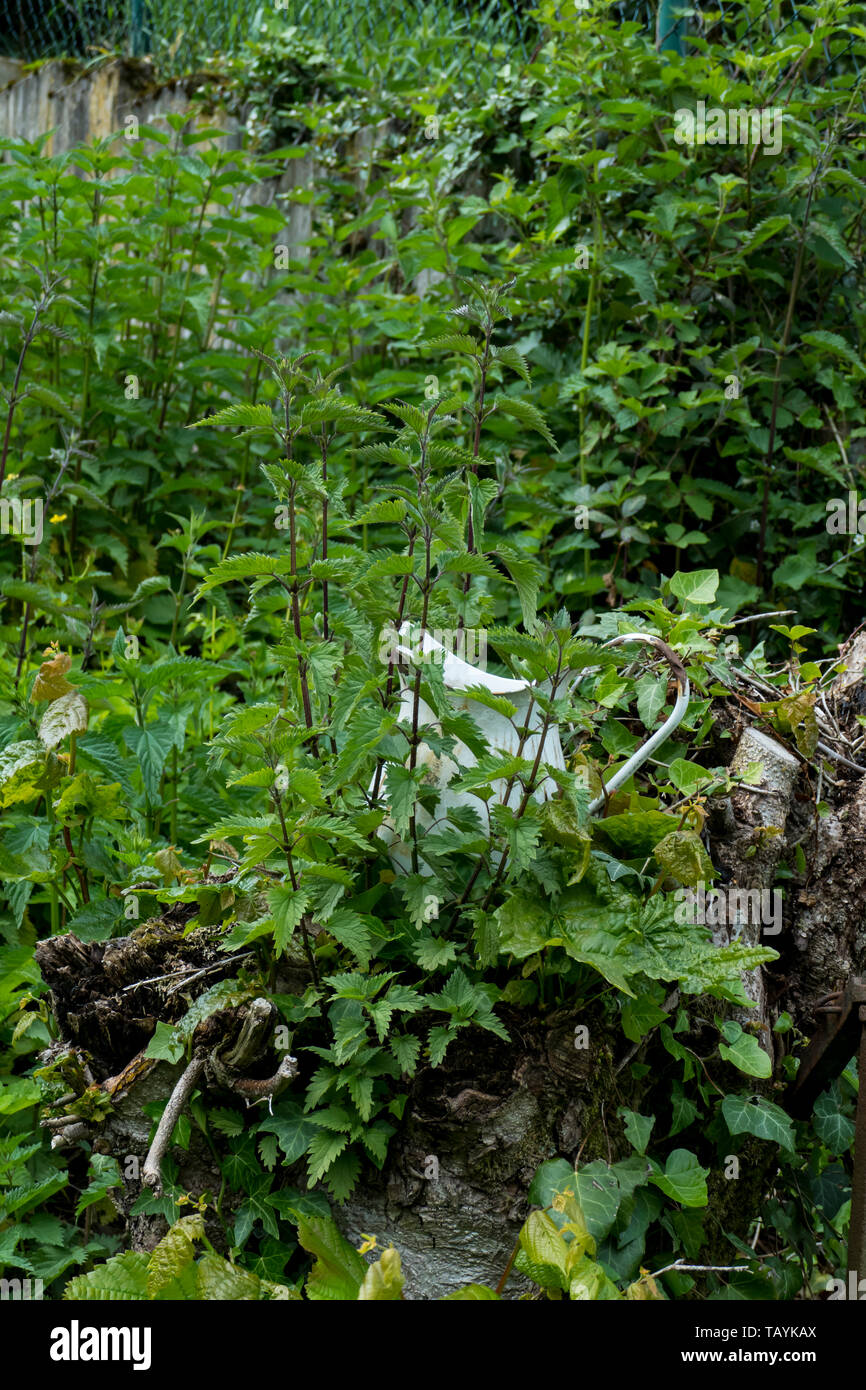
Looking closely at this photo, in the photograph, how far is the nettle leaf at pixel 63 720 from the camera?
2.19 meters

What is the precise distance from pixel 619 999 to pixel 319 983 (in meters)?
0.47

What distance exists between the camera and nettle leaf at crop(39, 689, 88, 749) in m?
2.19

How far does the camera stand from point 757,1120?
180 centimetres

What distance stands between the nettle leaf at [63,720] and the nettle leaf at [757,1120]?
4.50ft

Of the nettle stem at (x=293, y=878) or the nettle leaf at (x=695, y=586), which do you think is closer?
the nettle stem at (x=293, y=878)

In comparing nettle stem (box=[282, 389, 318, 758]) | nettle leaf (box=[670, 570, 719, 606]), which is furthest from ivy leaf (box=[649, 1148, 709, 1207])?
nettle leaf (box=[670, 570, 719, 606])

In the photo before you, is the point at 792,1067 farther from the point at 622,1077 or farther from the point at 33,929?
the point at 33,929

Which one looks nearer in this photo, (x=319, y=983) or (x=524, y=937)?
(x=524, y=937)

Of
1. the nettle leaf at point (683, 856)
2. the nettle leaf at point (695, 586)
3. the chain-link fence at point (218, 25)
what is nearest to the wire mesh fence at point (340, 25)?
the chain-link fence at point (218, 25)

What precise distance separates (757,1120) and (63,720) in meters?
1.45

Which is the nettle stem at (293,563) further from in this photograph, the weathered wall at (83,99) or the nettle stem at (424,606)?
the weathered wall at (83,99)
